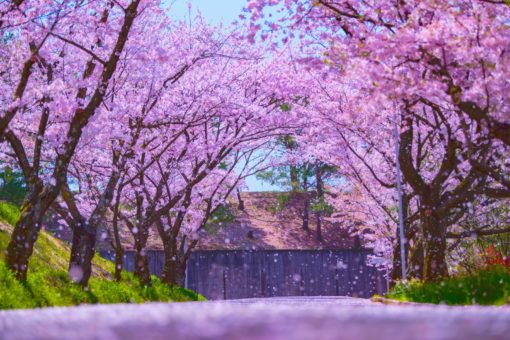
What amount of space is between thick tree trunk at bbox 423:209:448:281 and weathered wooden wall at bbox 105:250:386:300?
18.9 metres

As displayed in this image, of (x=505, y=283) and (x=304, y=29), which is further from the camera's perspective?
(x=304, y=29)

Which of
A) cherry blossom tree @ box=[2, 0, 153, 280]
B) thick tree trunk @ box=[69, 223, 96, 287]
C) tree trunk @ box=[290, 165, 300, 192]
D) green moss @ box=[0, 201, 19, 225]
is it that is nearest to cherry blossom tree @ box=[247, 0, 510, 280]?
cherry blossom tree @ box=[2, 0, 153, 280]

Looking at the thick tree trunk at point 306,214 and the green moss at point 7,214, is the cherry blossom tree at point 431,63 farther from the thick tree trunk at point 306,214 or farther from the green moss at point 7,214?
the thick tree trunk at point 306,214

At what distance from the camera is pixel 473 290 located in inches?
474

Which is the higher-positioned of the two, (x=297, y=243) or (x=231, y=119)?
(x=231, y=119)

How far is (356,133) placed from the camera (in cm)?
2006

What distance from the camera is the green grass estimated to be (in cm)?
1148

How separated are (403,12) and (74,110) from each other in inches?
251

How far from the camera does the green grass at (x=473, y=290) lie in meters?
11.5

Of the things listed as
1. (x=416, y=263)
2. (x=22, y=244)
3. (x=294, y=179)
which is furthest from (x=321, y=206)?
(x=22, y=244)

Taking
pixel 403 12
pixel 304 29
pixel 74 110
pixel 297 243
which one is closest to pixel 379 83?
pixel 403 12

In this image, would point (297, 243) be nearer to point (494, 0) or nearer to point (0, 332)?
point (494, 0)

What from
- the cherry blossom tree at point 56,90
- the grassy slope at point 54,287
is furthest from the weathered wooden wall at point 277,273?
the cherry blossom tree at point 56,90

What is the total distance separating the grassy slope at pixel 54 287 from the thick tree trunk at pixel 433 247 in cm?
643
